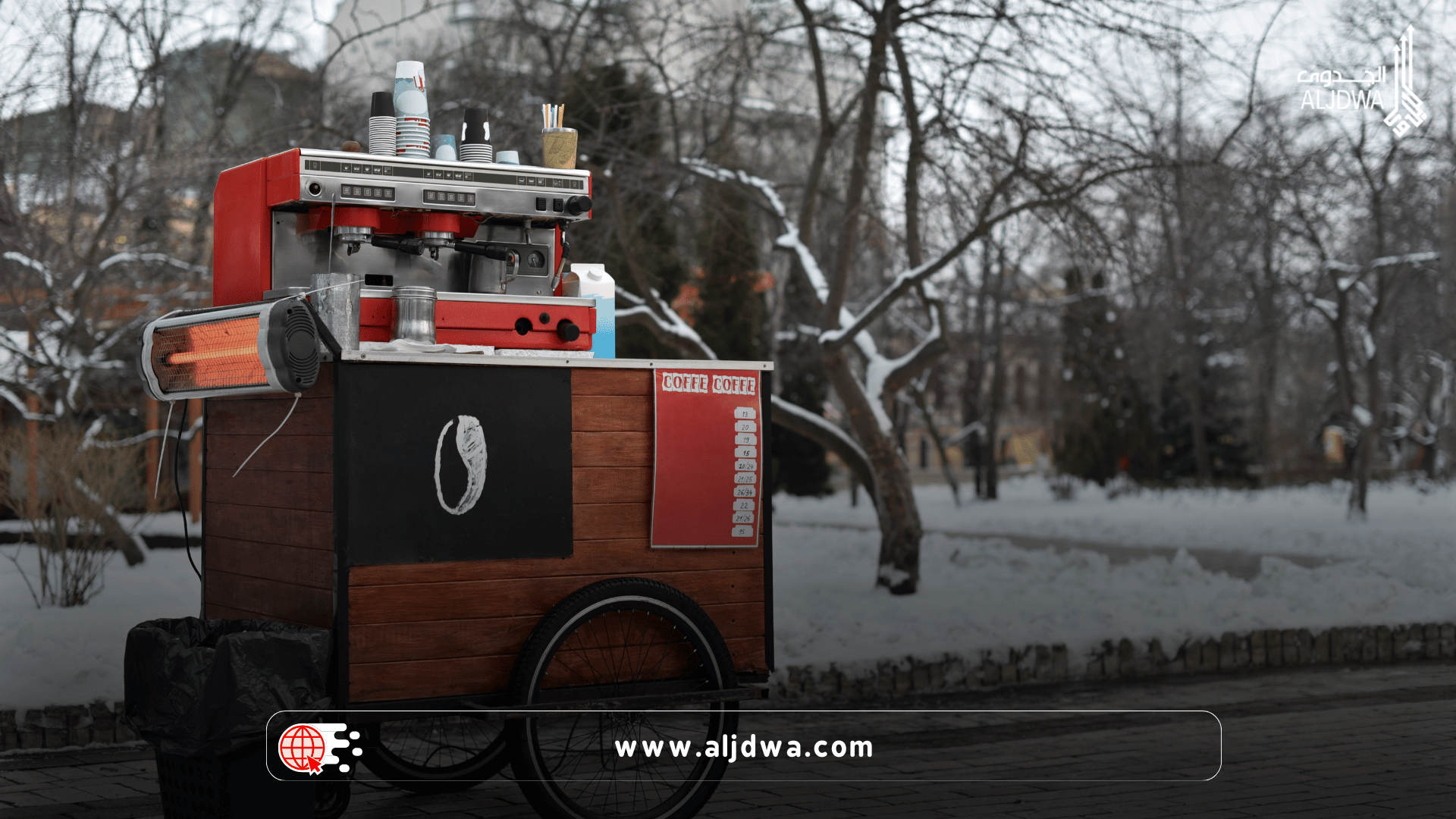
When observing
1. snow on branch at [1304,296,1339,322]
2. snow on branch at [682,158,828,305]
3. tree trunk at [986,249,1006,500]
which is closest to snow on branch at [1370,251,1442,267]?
snow on branch at [1304,296,1339,322]

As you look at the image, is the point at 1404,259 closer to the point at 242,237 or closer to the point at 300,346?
the point at 242,237

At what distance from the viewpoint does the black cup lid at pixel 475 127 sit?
4.84 m

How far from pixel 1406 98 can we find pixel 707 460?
1353 cm

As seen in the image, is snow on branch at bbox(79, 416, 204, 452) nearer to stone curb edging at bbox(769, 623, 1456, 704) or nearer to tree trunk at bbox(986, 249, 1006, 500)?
stone curb edging at bbox(769, 623, 1456, 704)

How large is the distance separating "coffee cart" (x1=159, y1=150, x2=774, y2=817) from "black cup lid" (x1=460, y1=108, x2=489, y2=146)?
0.28m

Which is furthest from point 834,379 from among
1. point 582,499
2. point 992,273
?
point 992,273

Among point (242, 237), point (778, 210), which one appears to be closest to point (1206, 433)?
point (778, 210)

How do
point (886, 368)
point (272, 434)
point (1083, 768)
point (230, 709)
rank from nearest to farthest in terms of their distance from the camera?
point (230, 709)
point (272, 434)
point (1083, 768)
point (886, 368)

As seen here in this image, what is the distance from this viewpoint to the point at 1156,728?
6.58 metres

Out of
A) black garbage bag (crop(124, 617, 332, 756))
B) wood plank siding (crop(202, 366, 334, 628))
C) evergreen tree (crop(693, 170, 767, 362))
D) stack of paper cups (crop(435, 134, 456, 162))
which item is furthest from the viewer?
evergreen tree (crop(693, 170, 767, 362))

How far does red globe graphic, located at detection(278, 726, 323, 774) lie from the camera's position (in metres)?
3.88

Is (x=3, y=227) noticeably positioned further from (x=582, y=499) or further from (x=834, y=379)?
(x=582, y=499)

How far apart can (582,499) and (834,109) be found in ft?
22.0

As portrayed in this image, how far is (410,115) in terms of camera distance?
4.72 m
